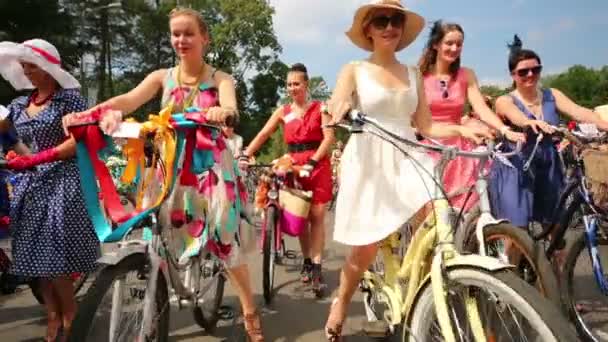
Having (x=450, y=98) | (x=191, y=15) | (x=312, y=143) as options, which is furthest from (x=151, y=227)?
(x=312, y=143)

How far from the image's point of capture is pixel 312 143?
5.04 meters

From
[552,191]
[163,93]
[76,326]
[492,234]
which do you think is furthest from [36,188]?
[552,191]

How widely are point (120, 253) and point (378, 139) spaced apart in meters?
1.51

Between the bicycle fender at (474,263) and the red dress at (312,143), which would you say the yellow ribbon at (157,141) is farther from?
the red dress at (312,143)

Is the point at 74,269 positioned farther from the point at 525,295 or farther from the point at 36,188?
the point at 525,295

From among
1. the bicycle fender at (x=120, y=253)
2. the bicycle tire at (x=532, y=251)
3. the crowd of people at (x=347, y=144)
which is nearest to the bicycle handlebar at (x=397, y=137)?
the crowd of people at (x=347, y=144)

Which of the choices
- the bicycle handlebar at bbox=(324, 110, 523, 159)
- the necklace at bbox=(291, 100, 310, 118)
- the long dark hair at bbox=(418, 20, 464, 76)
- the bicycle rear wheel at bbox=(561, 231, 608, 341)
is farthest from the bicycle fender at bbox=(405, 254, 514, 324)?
the necklace at bbox=(291, 100, 310, 118)

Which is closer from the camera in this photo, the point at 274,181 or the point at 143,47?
the point at 274,181

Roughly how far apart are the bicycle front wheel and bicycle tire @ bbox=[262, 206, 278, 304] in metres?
2.28

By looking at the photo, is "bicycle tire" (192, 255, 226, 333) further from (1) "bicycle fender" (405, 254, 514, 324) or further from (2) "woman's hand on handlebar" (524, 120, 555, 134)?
(2) "woman's hand on handlebar" (524, 120, 555, 134)

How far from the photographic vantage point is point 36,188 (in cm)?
321

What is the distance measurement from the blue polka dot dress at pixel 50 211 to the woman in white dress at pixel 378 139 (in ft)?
5.26

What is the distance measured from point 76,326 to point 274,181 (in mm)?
3037

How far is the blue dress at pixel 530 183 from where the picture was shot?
12.0ft
